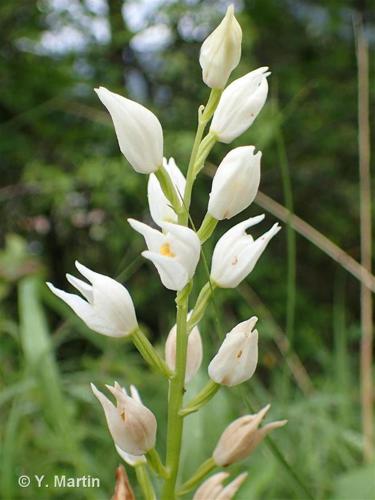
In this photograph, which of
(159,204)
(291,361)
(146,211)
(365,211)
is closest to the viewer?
(159,204)

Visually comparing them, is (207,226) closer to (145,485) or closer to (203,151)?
(203,151)

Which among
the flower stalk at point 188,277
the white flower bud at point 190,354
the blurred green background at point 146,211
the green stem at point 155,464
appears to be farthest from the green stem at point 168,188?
the blurred green background at point 146,211

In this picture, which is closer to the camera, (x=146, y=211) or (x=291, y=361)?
(x=291, y=361)

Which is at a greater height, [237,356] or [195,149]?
[195,149]

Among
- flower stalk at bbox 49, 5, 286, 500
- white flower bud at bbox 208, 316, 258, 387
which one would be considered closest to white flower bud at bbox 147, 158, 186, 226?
flower stalk at bbox 49, 5, 286, 500

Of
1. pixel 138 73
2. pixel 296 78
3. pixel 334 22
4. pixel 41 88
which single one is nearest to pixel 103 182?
pixel 41 88

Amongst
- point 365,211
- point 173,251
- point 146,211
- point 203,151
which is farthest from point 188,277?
point 146,211

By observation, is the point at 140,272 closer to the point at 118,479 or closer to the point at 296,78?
the point at 296,78
